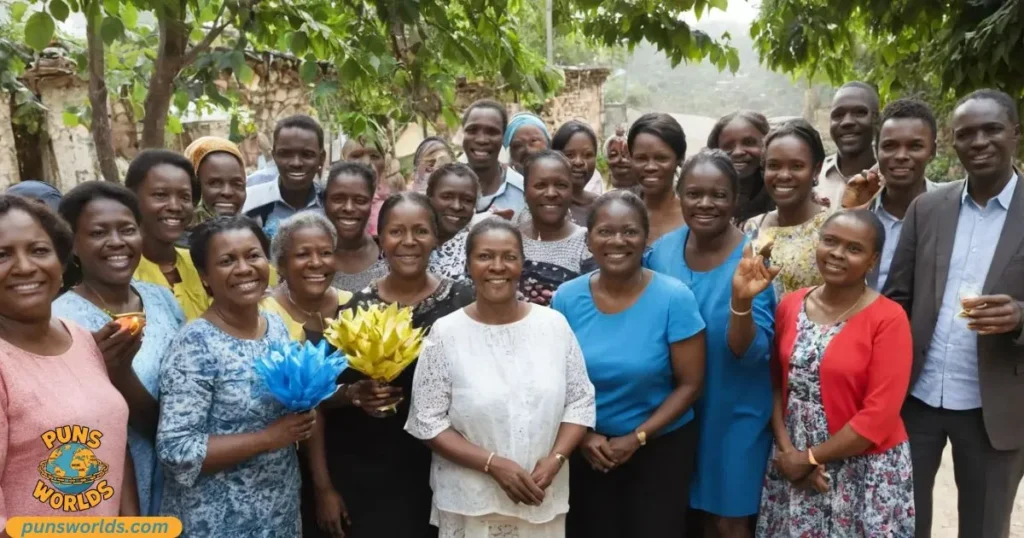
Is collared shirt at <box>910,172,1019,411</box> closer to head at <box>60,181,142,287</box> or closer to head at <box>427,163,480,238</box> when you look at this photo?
head at <box>427,163,480,238</box>

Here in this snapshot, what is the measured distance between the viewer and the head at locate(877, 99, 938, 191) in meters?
3.61

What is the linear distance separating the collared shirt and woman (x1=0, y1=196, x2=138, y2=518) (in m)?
3.01

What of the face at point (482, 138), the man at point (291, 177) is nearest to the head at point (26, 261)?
the man at point (291, 177)

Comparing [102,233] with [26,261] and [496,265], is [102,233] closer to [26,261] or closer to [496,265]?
[26,261]

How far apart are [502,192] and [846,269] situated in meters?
2.38

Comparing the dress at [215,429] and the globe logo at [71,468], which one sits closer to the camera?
the globe logo at [71,468]

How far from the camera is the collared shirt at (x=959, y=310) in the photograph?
328 centimetres

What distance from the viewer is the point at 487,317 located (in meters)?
3.11

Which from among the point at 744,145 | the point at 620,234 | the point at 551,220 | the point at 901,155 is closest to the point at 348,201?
the point at 551,220

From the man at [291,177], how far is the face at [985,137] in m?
3.02

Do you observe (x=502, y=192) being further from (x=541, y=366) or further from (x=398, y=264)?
(x=541, y=366)

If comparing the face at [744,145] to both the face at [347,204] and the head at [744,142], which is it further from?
the face at [347,204]

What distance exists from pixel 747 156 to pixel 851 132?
1.77 feet

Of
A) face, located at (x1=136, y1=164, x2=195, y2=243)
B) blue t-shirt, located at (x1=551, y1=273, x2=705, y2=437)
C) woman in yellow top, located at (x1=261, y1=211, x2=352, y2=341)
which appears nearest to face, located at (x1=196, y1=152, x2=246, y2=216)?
face, located at (x1=136, y1=164, x2=195, y2=243)
